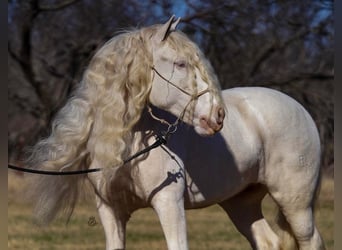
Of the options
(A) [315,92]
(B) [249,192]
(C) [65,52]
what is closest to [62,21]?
(C) [65,52]

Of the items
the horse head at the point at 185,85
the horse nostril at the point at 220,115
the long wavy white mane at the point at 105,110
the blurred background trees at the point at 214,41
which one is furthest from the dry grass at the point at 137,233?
the blurred background trees at the point at 214,41

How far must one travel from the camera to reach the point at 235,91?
189 inches

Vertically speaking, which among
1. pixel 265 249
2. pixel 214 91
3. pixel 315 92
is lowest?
pixel 315 92

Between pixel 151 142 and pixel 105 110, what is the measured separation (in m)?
0.27

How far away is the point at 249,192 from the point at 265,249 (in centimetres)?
35

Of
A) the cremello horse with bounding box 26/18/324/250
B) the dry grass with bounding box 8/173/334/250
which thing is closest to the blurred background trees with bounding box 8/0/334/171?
the dry grass with bounding box 8/173/334/250

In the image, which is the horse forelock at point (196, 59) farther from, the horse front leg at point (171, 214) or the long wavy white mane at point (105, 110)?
the horse front leg at point (171, 214)

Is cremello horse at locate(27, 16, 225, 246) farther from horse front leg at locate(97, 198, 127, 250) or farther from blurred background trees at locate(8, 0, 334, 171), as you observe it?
blurred background trees at locate(8, 0, 334, 171)

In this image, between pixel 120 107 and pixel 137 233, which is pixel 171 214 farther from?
pixel 137 233

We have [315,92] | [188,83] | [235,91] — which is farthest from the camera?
[315,92]

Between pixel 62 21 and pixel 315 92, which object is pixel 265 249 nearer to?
pixel 315 92

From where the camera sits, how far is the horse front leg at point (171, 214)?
12.4 ft

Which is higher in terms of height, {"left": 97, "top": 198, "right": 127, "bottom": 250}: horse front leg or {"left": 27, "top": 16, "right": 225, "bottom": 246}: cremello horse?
{"left": 27, "top": 16, "right": 225, "bottom": 246}: cremello horse

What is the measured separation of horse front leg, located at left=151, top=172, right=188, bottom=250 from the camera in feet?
12.4
